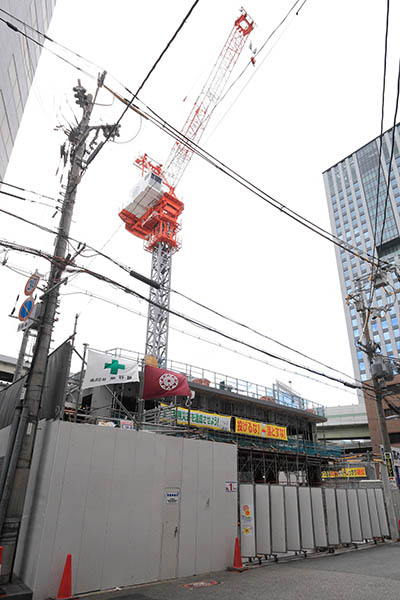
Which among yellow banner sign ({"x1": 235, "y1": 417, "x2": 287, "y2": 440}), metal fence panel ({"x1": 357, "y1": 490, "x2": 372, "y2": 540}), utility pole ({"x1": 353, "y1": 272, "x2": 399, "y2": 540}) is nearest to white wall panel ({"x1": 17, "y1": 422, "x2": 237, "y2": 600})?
metal fence panel ({"x1": 357, "y1": 490, "x2": 372, "y2": 540})

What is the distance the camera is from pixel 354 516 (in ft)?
48.4

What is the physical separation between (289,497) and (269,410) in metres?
22.2

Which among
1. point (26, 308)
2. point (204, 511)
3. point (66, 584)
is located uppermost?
point (26, 308)

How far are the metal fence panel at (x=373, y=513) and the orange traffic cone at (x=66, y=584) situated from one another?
13.7m

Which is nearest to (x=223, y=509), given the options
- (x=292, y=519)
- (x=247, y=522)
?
(x=247, y=522)

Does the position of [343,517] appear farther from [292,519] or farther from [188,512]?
[188,512]

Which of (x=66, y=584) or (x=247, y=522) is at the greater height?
(x=247, y=522)

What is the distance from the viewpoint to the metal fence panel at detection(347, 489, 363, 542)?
14.4m

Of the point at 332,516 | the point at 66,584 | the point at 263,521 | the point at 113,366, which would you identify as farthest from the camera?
the point at 332,516

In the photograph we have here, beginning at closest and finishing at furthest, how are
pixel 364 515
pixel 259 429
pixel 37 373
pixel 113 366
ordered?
1. pixel 37 373
2. pixel 113 366
3. pixel 364 515
4. pixel 259 429

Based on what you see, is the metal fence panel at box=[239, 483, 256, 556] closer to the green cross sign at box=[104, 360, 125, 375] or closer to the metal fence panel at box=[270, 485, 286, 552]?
the metal fence panel at box=[270, 485, 286, 552]

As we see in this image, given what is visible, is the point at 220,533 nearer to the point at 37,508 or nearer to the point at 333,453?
the point at 37,508

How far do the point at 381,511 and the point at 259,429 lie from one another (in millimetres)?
13456

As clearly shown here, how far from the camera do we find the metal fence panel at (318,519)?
1273cm
